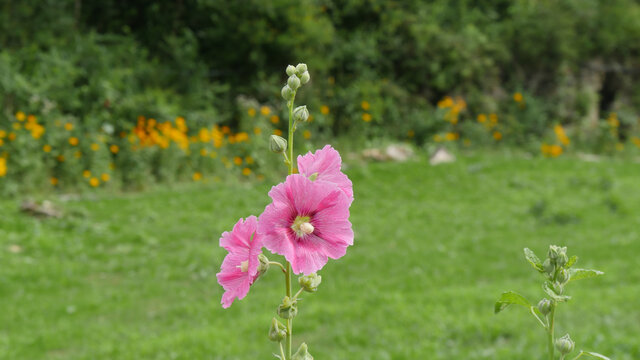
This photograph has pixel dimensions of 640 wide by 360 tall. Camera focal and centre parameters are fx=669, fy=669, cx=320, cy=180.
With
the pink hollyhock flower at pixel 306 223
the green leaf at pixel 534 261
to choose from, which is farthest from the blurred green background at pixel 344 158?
the pink hollyhock flower at pixel 306 223

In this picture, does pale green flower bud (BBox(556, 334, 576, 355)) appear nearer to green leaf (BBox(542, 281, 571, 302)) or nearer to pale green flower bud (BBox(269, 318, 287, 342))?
green leaf (BBox(542, 281, 571, 302))

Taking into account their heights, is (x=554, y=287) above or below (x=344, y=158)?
above

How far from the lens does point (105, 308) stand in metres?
4.72

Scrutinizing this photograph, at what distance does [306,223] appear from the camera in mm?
815

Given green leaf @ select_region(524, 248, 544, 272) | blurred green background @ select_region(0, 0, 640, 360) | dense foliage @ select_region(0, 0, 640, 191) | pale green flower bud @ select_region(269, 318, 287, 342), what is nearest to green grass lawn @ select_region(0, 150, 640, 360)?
blurred green background @ select_region(0, 0, 640, 360)

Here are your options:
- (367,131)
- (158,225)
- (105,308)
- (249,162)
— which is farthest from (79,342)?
(367,131)

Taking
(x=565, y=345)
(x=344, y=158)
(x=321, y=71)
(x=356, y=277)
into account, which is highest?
(x=565, y=345)

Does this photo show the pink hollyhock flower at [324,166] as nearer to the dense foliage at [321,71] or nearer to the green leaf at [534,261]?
the green leaf at [534,261]

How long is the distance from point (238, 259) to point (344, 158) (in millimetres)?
8676

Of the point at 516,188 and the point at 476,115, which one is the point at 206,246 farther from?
the point at 476,115

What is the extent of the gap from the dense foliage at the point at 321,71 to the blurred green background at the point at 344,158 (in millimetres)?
37

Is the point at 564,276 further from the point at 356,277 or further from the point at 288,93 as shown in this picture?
the point at 356,277

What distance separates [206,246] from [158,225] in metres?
0.86

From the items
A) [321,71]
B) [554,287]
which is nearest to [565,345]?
[554,287]
